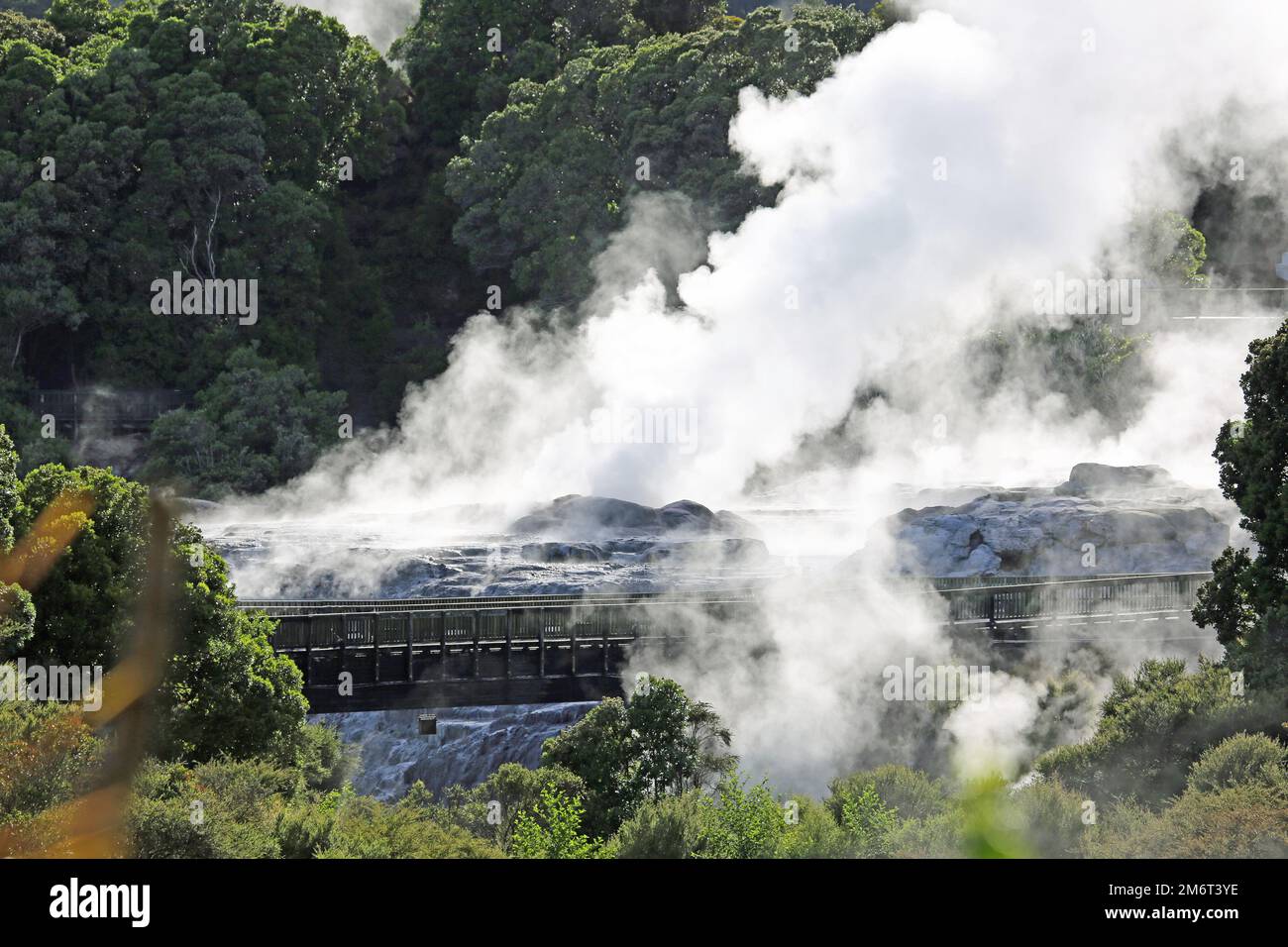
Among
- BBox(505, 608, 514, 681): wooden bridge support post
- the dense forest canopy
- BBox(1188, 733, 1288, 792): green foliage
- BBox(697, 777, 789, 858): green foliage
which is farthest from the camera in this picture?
BBox(505, 608, 514, 681): wooden bridge support post

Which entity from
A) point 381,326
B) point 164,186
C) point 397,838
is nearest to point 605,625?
point 397,838

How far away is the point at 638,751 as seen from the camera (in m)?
22.4

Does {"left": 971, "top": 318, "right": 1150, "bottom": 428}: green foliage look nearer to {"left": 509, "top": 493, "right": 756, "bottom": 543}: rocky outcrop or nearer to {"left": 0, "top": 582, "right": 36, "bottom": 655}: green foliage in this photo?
{"left": 509, "top": 493, "right": 756, "bottom": 543}: rocky outcrop

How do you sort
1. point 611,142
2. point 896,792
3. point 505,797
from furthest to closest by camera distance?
point 611,142 < point 505,797 < point 896,792

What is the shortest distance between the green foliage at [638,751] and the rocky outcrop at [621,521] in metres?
14.2

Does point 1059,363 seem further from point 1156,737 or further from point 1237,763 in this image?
point 1237,763

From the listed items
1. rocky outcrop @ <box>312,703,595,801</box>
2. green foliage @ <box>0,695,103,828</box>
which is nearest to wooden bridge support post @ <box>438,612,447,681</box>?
rocky outcrop @ <box>312,703,595,801</box>

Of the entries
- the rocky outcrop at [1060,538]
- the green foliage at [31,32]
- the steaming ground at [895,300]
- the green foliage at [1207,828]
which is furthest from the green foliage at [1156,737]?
the green foliage at [31,32]

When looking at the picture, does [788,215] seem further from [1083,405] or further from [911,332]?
[1083,405]

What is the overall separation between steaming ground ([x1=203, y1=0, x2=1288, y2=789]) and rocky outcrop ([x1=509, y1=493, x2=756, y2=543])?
1288mm

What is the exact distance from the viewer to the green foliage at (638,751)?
22.1 metres

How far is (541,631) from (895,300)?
74.0 feet

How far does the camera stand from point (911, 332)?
162 feet

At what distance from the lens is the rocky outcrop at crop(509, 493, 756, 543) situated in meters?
37.4
